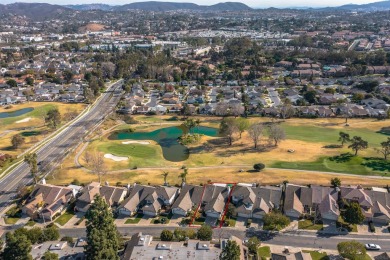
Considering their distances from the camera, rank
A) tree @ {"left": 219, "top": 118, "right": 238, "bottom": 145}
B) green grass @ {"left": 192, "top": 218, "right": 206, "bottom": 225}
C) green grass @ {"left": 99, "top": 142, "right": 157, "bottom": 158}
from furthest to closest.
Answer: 1. tree @ {"left": 219, "top": 118, "right": 238, "bottom": 145}
2. green grass @ {"left": 99, "top": 142, "right": 157, "bottom": 158}
3. green grass @ {"left": 192, "top": 218, "right": 206, "bottom": 225}

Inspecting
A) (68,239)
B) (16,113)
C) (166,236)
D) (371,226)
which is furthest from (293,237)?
(16,113)

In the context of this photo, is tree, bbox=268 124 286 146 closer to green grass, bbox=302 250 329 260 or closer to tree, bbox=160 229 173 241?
green grass, bbox=302 250 329 260

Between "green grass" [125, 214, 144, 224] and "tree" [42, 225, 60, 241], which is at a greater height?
"tree" [42, 225, 60, 241]

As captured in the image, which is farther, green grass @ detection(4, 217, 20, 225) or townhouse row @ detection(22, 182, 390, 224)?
green grass @ detection(4, 217, 20, 225)

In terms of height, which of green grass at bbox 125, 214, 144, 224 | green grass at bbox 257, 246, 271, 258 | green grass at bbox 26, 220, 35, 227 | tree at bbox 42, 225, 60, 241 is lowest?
green grass at bbox 26, 220, 35, 227

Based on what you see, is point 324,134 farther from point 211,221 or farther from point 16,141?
point 16,141

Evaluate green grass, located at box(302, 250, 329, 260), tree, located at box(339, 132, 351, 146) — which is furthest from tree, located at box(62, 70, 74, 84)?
green grass, located at box(302, 250, 329, 260)

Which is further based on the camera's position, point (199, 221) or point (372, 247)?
point (199, 221)
